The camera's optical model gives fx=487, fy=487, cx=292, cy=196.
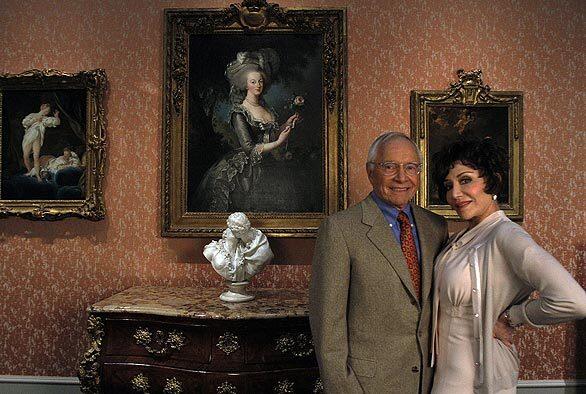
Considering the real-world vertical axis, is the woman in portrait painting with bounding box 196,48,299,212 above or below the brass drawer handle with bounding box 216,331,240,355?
above

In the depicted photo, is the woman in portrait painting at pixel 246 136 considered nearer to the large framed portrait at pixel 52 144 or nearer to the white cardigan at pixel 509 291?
the large framed portrait at pixel 52 144

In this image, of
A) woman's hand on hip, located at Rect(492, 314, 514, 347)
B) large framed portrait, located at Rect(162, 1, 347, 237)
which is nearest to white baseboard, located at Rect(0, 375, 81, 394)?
large framed portrait, located at Rect(162, 1, 347, 237)

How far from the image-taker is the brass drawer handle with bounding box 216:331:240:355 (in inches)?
105

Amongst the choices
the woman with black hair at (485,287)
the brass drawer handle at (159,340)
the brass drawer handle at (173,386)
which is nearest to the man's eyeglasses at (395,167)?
the woman with black hair at (485,287)

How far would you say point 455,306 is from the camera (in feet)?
6.16

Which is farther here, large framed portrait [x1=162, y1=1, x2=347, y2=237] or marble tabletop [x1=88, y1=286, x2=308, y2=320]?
large framed portrait [x1=162, y1=1, x2=347, y2=237]

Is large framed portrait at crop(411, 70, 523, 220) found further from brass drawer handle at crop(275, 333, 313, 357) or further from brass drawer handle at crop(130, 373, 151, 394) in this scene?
brass drawer handle at crop(130, 373, 151, 394)

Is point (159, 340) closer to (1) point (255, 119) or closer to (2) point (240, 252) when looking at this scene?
(2) point (240, 252)

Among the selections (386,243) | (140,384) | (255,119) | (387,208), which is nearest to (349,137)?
(255,119)

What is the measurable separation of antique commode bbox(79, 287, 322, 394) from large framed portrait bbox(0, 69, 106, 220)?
954 millimetres

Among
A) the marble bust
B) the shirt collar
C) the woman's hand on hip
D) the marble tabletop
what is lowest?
the marble tabletop

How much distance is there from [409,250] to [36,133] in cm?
281

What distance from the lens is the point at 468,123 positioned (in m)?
3.43

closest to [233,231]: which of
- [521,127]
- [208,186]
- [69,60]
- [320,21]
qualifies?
[208,186]
